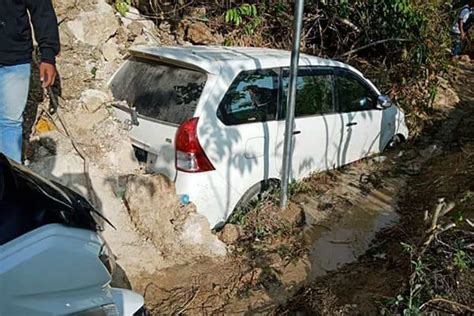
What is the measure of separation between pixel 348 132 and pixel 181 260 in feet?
8.57

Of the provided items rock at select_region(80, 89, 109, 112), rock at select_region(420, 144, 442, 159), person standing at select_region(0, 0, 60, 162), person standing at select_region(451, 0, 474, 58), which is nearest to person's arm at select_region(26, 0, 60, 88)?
person standing at select_region(0, 0, 60, 162)

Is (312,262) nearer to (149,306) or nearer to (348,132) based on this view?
(149,306)

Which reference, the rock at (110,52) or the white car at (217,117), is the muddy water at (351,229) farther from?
the rock at (110,52)

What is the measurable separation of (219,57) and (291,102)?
0.73 metres

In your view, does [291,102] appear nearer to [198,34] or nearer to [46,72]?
[46,72]

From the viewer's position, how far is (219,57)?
4.51 meters

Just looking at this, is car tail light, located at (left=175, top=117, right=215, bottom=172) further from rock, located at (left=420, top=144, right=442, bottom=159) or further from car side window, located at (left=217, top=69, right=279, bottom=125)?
rock, located at (left=420, top=144, right=442, bottom=159)

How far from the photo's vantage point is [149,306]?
3.66 m

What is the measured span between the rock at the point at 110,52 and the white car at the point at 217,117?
2.29 ft

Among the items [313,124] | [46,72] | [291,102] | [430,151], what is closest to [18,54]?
[46,72]

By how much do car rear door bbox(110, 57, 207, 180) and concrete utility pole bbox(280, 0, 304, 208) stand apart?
0.79 m

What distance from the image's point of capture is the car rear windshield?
4.23m

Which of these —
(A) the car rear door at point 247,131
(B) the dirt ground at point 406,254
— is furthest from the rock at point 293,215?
(B) the dirt ground at point 406,254

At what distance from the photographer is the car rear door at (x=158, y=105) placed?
4211 millimetres
